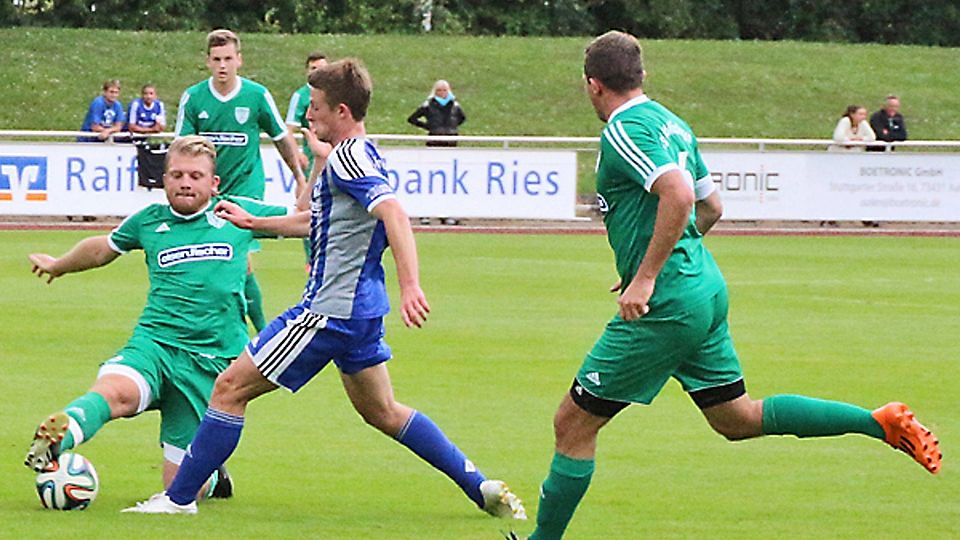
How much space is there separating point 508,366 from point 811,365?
6.68 feet

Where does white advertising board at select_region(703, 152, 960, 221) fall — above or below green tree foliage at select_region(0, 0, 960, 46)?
below

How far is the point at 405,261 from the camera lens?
22.4 feet

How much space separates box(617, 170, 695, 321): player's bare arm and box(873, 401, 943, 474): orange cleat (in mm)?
1228

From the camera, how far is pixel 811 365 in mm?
12719

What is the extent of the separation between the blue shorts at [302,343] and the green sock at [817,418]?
1.58 m

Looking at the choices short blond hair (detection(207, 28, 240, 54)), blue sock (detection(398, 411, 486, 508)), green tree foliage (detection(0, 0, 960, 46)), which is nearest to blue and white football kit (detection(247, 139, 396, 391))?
blue sock (detection(398, 411, 486, 508))

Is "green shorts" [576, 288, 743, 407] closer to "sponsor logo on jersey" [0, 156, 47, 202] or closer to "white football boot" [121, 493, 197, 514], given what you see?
"white football boot" [121, 493, 197, 514]

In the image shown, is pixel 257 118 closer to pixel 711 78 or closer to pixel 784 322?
pixel 784 322

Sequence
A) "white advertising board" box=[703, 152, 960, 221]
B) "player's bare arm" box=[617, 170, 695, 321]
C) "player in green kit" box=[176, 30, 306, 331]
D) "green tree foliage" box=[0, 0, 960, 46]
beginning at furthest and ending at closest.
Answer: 1. "green tree foliage" box=[0, 0, 960, 46]
2. "white advertising board" box=[703, 152, 960, 221]
3. "player in green kit" box=[176, 30, 306, 331]
4. "player's bare arm" box=[617, 170, 695, 321]

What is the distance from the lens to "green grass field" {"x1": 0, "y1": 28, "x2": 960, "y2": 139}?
41375mm

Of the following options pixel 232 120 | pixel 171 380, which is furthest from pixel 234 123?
pixel 171 380

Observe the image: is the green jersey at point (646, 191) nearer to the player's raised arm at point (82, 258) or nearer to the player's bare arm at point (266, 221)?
the player's bare arm at point (266, 221)

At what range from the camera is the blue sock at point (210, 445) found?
721 cm

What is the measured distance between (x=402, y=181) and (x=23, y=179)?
5073mm
